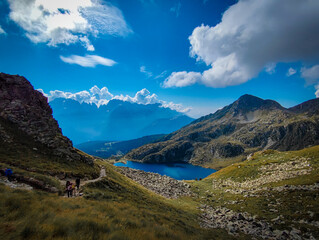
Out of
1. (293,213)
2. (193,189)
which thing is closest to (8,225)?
(293,213)

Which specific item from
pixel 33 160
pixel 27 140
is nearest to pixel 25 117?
pixel 27 140

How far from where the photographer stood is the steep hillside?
26250mm

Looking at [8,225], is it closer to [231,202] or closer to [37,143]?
[37,143]

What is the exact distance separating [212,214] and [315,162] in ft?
97.6

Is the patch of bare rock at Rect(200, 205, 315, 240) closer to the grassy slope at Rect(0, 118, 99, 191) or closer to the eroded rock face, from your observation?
the grassy slope at Rect(0, 118, 99, 191)

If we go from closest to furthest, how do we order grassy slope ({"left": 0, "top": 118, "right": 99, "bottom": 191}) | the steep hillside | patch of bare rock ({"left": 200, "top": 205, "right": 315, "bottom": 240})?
patch of bare rock ({"left": 200, "top": 205, "right": 315, "bottom": 240}) → grassy slope ({"left": 0, "top": 118, "right": 99, "bottom": 191}) → the steep hillside

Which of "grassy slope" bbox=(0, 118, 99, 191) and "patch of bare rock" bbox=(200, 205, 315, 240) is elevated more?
"grassy slope" bbox=(0, 118, 99, 191)

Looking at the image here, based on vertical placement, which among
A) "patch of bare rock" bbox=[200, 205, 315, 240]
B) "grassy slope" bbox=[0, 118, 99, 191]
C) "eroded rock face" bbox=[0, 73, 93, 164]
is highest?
"eroded rock face" bbox=[0, 73, 93, 164]

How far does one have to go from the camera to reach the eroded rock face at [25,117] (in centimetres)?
3422

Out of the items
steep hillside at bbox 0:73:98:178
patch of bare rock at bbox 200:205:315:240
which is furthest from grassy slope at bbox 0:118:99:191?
patch of bare rock at bbox 200:205:315:240

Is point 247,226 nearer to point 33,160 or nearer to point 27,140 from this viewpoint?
point 33,160

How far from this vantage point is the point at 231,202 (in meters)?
33.6

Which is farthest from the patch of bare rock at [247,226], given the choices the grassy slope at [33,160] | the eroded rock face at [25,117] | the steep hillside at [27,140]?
the eroded rock face at [25,117]

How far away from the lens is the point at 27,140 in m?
32.2
